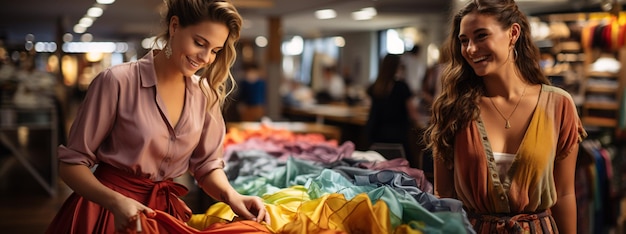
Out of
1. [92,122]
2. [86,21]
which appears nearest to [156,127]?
[92,122]

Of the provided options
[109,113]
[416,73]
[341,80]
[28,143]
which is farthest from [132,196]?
[341,80]

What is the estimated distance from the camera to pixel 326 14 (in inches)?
569

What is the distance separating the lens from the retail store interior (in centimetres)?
569

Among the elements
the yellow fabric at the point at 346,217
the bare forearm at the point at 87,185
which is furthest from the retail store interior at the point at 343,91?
the yellow fabric at the point at 346,217

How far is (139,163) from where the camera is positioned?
2350 mm

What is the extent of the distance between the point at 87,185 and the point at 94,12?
41.6 feet

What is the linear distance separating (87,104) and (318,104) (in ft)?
45.2

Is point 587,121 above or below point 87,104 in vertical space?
below

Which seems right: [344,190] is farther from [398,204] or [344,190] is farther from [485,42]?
[485,42]

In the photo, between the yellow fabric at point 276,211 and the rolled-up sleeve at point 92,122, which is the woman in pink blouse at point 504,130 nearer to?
the yellow fabric at point 276,211

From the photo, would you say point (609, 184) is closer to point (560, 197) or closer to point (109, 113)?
point (560, 197)

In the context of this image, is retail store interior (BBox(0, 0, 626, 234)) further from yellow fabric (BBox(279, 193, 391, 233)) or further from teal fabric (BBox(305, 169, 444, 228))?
yellow fabric (BBox(279, 193, 391, 233))

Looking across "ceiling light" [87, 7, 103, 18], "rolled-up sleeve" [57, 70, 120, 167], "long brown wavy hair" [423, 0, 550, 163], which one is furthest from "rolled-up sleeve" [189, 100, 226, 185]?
"ceiling light" [87, 7, 103, 18]

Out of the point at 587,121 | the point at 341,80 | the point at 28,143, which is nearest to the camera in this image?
the point at 587,121
